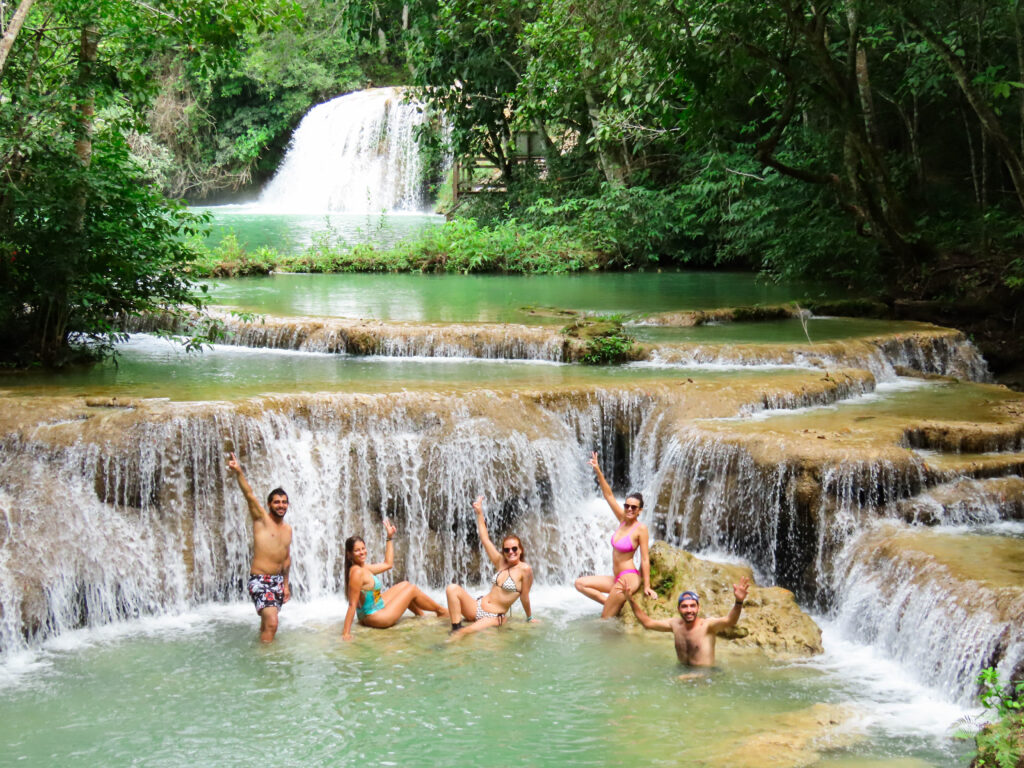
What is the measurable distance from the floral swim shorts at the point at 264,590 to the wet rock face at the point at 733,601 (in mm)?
2554

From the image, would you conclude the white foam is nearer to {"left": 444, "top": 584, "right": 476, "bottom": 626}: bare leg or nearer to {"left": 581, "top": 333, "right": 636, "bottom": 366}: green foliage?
{"left": 444, "top": 584, "right": 476, "bottom": 626}: bare leg

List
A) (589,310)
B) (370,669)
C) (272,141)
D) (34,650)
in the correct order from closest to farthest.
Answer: (370,669), (34,650), (589,310), (272,141)

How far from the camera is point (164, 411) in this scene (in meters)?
8.99

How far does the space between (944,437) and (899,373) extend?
327 cm

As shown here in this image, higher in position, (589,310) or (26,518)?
(589,310)

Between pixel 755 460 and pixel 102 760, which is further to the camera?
pixel 755 460

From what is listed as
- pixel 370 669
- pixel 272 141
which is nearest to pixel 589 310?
pixel 370 669

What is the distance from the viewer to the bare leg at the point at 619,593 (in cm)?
813

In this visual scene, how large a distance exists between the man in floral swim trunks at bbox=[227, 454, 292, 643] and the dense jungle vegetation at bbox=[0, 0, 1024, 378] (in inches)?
150

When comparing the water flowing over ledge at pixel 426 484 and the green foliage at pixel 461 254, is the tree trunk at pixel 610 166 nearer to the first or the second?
the green foliage at pixel 461 254

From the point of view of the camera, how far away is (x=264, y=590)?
7809mm

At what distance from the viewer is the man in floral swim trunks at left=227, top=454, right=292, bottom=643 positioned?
305 inches

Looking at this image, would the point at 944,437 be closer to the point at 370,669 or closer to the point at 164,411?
the point at 370,669

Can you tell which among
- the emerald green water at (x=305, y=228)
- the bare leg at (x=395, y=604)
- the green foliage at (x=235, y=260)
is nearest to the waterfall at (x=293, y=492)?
the bare leg at (x=395, y=604)
